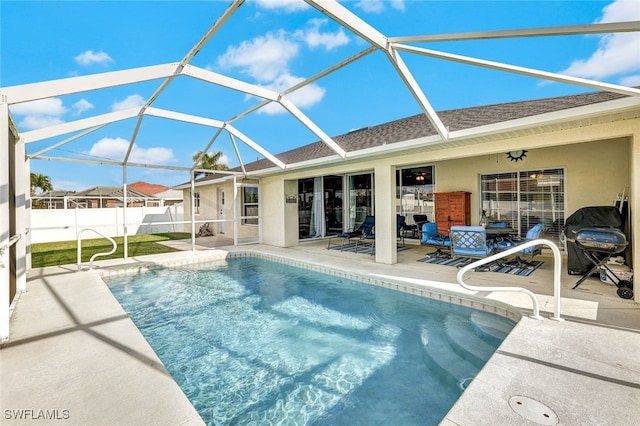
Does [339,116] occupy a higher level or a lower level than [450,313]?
higher

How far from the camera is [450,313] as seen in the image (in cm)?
482

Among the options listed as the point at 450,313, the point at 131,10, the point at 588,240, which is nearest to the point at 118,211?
the point at 131,10

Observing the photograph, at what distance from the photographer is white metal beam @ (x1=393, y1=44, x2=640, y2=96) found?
12.3ft

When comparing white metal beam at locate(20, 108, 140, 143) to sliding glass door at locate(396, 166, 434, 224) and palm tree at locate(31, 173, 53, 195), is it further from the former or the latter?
palm tree at locate(31, 173, 53, 195)

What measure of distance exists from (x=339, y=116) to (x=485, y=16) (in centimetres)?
679

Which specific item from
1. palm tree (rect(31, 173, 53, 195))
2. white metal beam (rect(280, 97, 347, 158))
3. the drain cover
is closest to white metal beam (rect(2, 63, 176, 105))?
white metal beam (rect(280, 97, 347, 158))

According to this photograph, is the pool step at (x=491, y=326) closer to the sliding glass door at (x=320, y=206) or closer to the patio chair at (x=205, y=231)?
the sliding glass door at (x=320, y=206)

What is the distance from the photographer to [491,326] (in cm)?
430

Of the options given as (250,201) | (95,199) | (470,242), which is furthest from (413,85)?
(95,199)

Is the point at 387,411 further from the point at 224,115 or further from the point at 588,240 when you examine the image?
the point at 224,115

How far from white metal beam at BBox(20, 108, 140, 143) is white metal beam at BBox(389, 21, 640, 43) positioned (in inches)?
238

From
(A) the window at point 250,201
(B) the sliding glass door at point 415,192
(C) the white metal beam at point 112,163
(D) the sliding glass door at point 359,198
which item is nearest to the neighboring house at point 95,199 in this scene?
Answer: (A) the window at point 250,201

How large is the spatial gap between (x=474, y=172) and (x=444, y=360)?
7774 mm

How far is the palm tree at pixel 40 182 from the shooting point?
97.4 feet
